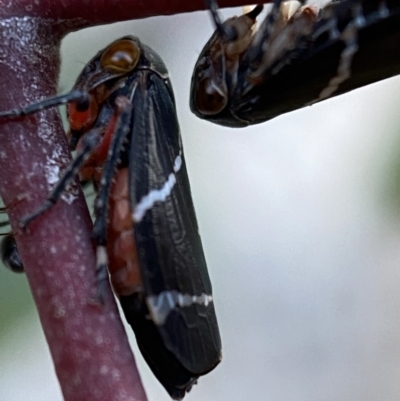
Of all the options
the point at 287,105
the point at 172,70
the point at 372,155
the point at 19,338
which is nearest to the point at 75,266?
the point at 287,105

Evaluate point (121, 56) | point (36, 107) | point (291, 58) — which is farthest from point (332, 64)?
point (36, 107)

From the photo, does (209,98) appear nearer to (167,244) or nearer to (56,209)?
(167,244)

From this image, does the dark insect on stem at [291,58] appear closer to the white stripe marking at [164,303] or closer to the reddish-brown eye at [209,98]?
the reddish-brown eye at [209,98]

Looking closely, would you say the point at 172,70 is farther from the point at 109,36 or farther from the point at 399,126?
the point at 399,126

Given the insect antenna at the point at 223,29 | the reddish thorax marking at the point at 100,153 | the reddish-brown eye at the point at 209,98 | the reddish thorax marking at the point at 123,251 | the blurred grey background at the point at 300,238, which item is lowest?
the blurred grey background at the point at 300,238

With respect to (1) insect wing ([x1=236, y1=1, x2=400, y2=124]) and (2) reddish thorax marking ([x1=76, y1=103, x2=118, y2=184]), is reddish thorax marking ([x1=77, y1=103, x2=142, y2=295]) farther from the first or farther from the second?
(1) insect wing ([x1=236, y1=1, x2=400, y2=124])

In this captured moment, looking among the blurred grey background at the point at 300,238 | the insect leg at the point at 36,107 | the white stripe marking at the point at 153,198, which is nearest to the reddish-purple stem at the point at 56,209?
the insect leg at the point at 36,107

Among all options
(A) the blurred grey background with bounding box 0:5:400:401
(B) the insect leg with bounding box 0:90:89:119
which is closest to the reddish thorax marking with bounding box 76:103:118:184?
(B) the insect leg with bounding box 0:90:89:119
